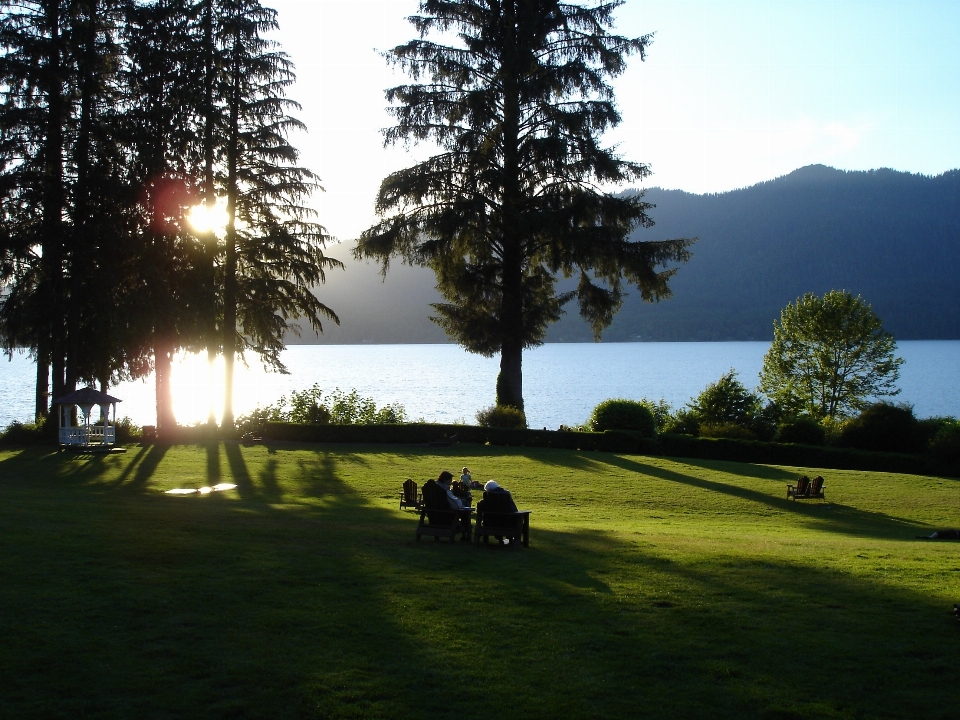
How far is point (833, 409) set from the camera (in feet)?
177

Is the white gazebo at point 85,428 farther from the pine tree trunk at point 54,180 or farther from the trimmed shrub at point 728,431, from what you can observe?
the trimmed shrub at point 728,431

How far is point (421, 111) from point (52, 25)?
45.6 ft

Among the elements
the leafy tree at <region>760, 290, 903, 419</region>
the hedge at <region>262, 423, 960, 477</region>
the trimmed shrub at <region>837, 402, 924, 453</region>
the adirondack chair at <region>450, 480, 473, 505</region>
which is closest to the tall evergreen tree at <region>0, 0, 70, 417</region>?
the hedge at <region>262, 423, 960, 477</region>

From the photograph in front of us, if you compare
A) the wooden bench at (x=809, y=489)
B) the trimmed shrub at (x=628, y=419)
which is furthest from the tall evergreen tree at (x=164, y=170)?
the wooden bench at (x=809, y=489)

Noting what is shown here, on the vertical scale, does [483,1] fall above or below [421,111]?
above

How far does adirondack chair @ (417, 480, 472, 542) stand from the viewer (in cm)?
1206

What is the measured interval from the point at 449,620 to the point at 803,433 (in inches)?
1108

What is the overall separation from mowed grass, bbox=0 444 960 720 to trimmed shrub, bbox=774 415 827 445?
18.1 m

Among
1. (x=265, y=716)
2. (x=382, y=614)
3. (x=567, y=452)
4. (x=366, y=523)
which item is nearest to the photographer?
(x=265, y=716)

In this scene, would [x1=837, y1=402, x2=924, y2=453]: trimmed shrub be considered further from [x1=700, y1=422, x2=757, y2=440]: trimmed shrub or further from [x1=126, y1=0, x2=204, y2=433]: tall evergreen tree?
[x1=126, y1=0, x2=204, y2=433]: tall evergreen tree

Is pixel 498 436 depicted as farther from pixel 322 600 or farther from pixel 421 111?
pixel 322 600

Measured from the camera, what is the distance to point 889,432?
32344 millimetres

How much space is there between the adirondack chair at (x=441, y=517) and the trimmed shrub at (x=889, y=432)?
25456mm

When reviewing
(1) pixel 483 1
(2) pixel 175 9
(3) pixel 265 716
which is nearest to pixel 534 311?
(1) pixel 483 1
